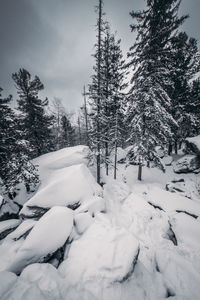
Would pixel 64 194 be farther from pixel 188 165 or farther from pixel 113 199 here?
pixel 188 165

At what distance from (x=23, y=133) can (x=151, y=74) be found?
11.7 meters

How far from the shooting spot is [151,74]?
33.8 feet

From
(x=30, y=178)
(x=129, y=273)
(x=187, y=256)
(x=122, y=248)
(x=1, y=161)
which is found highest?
(x=1, y=161)

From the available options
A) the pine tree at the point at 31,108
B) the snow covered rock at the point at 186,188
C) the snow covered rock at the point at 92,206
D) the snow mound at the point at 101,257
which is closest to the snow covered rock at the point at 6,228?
the snow covered rock at the point at 92,206

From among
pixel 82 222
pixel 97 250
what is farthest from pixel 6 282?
pixel 82 222

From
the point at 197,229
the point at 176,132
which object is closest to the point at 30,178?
the point at 197,229

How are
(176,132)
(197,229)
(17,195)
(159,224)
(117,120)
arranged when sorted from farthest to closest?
(176,132) < (117,120) < (17,195) < (159,224) < (197,229)

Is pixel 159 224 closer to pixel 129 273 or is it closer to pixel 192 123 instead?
pixel 129 273

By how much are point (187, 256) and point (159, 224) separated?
5.61 feet

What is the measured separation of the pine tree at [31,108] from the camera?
46.1 ft

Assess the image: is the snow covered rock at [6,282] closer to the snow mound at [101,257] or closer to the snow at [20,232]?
the snow mound at [101,257]

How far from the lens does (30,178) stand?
920cm

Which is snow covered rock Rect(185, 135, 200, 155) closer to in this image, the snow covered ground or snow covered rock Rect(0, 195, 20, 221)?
the snow covered ground

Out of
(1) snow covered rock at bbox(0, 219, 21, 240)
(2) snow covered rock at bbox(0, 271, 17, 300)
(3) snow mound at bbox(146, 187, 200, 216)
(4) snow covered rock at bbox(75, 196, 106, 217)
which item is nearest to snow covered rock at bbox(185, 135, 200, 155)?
(3) snow mound at bbox(146, 187, 200, 216)
